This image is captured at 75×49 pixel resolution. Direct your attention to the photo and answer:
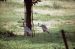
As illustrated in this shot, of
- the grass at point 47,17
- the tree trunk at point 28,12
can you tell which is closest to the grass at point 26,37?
the grass at point 47,17

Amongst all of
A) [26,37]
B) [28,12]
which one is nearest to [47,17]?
[28,12]

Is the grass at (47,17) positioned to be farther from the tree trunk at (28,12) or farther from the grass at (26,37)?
the tree trunk at (28,12)

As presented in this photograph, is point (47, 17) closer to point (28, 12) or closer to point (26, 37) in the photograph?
point (28, 12)

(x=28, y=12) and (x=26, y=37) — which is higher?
(x=28, y=12)

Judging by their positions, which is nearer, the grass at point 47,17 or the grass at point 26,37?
the grass at point 26,37

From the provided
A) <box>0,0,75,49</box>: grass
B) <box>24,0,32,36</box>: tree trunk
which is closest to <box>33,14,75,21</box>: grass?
<box>0,0,75,49</box>: grass

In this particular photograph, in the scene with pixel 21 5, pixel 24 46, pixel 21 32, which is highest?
pixel 21 5

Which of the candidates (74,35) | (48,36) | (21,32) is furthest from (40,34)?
(74,35)

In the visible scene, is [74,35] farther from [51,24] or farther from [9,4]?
[9,4]

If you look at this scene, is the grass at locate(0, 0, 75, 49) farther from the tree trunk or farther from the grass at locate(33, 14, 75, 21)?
the tree trunk

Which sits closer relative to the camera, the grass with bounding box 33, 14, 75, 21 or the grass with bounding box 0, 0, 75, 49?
the grass with bounding box 0, 0, 75, 49

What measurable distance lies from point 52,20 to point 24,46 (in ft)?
3.37

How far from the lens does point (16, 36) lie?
15.5ft

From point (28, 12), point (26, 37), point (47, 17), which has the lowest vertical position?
point (26, 37)
